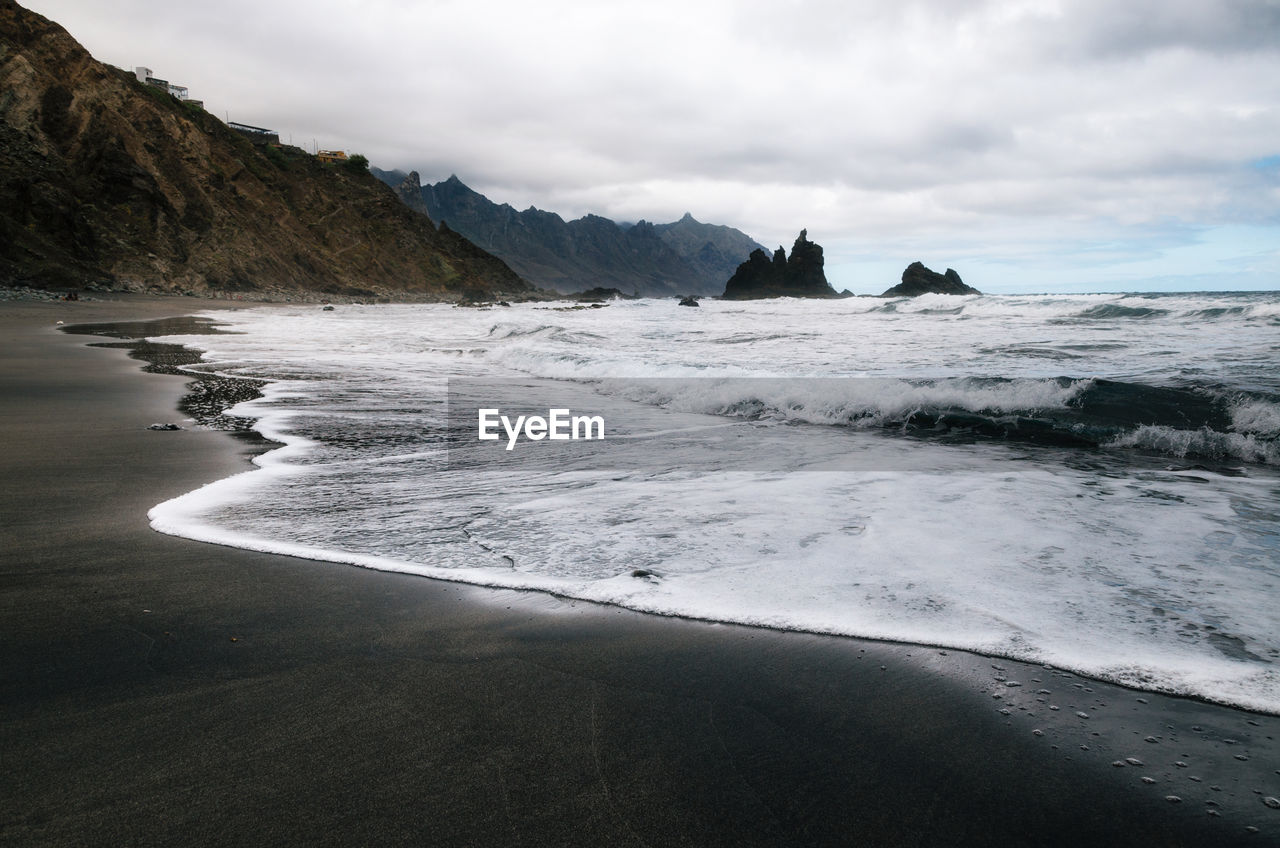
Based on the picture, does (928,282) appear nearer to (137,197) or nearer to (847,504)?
(137,197)

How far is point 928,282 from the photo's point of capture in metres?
101

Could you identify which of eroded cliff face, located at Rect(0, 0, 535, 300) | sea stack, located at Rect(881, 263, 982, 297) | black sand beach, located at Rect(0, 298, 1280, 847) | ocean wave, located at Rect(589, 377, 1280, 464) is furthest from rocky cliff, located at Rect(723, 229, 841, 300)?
black sand beach, located at Rect(0, 298, 1280, 847)

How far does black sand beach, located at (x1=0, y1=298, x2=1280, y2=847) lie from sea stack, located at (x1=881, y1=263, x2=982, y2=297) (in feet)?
349

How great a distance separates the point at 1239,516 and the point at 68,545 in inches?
249

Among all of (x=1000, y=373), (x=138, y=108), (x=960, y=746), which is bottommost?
(x=960, y=746)

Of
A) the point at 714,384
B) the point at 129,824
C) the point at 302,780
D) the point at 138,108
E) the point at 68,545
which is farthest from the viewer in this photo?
the point at 138,108

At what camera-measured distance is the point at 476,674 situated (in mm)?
2102

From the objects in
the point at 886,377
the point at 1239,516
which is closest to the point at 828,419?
the point at 886,377

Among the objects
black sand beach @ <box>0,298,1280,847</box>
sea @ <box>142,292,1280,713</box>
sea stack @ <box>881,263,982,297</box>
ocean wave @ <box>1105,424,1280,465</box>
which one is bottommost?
black sand beach @ <box>0,298,1280,847</box>

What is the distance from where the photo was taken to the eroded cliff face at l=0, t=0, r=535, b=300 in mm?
39250

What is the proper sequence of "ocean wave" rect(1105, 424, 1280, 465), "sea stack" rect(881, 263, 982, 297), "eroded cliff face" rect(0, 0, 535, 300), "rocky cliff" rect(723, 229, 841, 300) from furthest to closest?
"rocky cliff" rect(723, 229, 841, 300), "sea stack" rect(881, 263, 982, 297), "eroded cliff face" rect(0, 0, 535, 300), "ocean wave" rect(1105, 424, 1280, 465)

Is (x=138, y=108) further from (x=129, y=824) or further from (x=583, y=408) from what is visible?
(x=129, y=824)

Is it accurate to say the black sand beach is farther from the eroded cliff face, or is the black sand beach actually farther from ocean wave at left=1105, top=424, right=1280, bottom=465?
the eroded cliff face

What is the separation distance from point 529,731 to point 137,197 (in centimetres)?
5961
